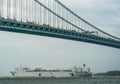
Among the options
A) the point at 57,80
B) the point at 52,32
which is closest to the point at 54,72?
the point at 52,32

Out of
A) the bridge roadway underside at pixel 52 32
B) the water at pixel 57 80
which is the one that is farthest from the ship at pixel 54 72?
the water at pixel 57 80

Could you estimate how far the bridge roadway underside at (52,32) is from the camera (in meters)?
63.5

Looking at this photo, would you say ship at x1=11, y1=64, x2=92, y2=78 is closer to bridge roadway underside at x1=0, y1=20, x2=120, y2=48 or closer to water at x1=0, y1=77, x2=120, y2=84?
bridge roadway underside at x1=0, y1=20, x2=120, y2=48

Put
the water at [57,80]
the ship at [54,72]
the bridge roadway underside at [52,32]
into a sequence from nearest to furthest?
the water at [57,80], the bridge roadway underside at [52,32], the ship at [54,72]

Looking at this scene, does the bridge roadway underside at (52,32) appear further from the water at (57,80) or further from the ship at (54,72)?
the water at (57,80)

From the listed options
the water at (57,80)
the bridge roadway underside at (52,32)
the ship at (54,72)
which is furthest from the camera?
the ship at (54,72)

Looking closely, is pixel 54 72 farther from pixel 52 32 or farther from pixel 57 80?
pixel 57 80

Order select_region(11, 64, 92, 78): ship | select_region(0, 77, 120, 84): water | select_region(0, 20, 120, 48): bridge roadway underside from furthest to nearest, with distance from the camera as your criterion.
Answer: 1. select_region(11, 64, 92, 78): ship
2. select_region(0, 20, 120, 48): bridge roadway underside
3. select_region(0, 77, 120, 84): water

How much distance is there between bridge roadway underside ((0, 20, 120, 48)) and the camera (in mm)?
63544

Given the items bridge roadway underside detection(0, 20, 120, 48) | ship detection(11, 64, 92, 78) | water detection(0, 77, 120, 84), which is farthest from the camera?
ship detection(11, 64, 92, 78)

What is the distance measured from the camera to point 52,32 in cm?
7319

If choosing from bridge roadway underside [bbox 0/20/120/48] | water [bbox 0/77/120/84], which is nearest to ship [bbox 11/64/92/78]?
bridge roadway underside [bbox 0/20/120/48]

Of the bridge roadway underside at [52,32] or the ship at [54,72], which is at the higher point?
the bridge roadway underside at [52,32]

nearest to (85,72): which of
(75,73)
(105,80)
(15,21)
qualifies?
(75,73)
